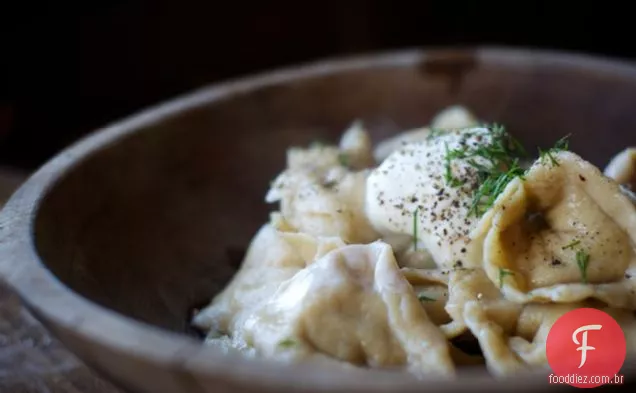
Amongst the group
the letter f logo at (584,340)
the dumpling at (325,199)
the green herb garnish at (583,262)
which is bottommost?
the letter f logo at (584,340)

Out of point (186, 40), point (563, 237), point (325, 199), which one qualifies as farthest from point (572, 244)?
point (186, 40)

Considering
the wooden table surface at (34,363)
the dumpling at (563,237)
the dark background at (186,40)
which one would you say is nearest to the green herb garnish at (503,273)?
the dumpling at (563,237)

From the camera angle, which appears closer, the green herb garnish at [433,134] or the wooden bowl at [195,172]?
the wooden bowl at [195,172]

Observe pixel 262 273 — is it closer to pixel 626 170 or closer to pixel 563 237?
pixel 563 237

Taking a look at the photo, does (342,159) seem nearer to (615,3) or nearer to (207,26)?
(207,26)

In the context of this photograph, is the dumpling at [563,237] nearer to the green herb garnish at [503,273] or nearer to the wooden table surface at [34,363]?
the green herb garnish at [503,273]

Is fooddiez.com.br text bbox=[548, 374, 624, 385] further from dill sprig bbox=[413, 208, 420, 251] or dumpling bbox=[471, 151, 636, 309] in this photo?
dill sprig bbox=[413, 208, 420, 251]

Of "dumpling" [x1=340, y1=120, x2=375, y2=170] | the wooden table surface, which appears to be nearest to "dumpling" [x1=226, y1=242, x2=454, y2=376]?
the wooden table surface

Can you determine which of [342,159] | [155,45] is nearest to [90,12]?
[155,45]
